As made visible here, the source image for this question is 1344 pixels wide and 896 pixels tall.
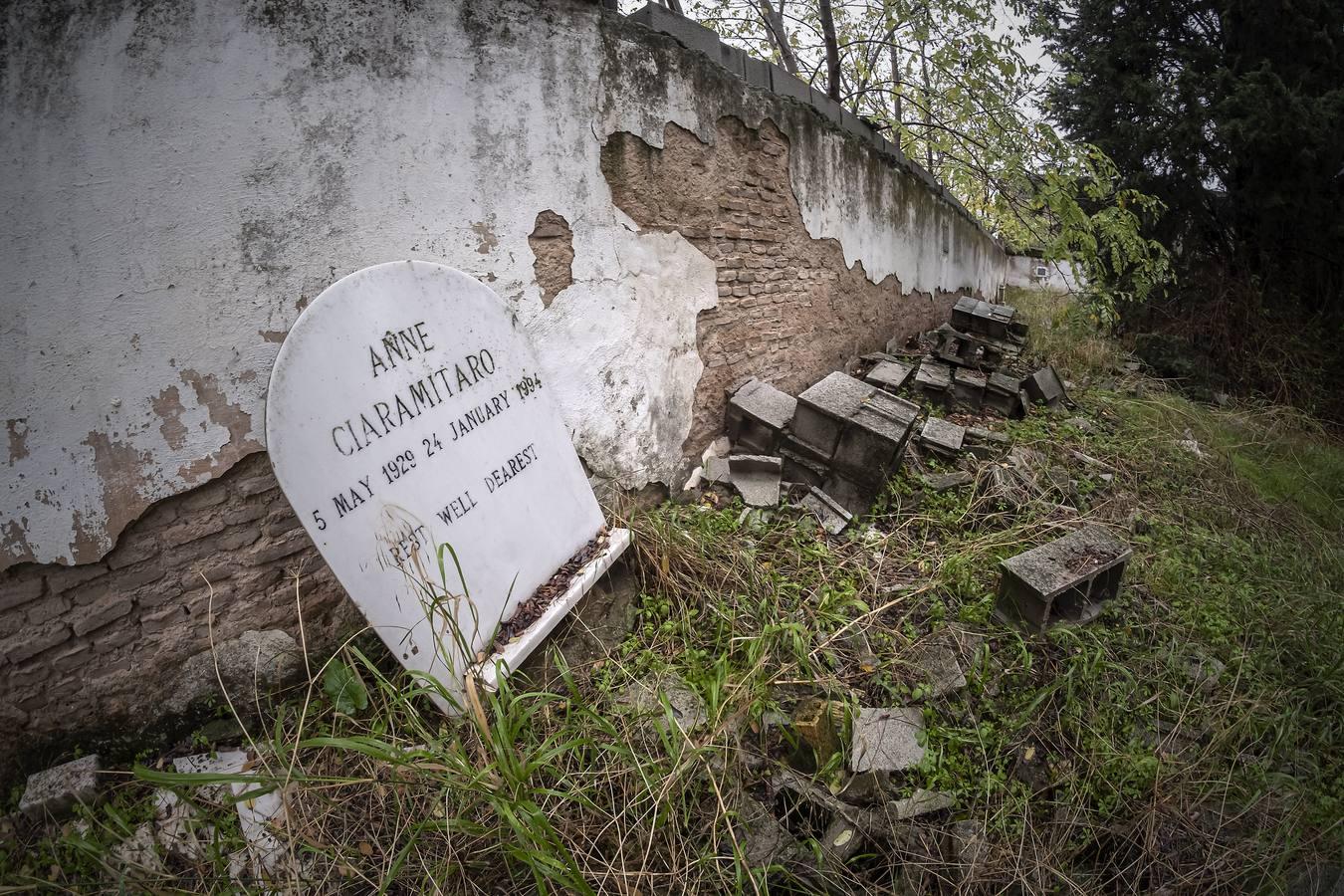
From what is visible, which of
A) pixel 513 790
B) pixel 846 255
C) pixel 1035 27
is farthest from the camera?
pixel 1035 27

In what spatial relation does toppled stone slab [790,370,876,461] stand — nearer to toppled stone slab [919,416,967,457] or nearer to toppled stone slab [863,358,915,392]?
toppled stone slab [919,416,967,457]

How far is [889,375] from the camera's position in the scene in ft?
14.5

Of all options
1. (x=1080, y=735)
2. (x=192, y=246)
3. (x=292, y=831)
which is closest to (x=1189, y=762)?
(x=1080, y=735)

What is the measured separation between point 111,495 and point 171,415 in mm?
270

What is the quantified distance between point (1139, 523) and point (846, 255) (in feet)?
8.40

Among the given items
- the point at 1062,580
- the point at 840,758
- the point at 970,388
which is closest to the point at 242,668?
the point at 840,758

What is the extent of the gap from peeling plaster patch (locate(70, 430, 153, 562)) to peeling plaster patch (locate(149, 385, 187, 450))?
0.07 metres

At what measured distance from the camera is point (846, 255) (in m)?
4.52

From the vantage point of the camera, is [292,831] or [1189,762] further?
[1189,762]

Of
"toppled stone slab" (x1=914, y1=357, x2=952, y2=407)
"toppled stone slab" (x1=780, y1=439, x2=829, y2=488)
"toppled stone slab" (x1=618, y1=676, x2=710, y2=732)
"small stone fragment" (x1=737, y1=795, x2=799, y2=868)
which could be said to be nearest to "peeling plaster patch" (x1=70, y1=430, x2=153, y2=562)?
"toppled stone slab" (x1=618, y1=676, x2=710, y2=732)

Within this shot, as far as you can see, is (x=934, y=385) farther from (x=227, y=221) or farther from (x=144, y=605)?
(x=144, y=605)

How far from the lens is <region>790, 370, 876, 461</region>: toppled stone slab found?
3076mm

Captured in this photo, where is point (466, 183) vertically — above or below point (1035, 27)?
below

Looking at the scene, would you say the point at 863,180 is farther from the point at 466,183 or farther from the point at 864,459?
the point at 466,183
